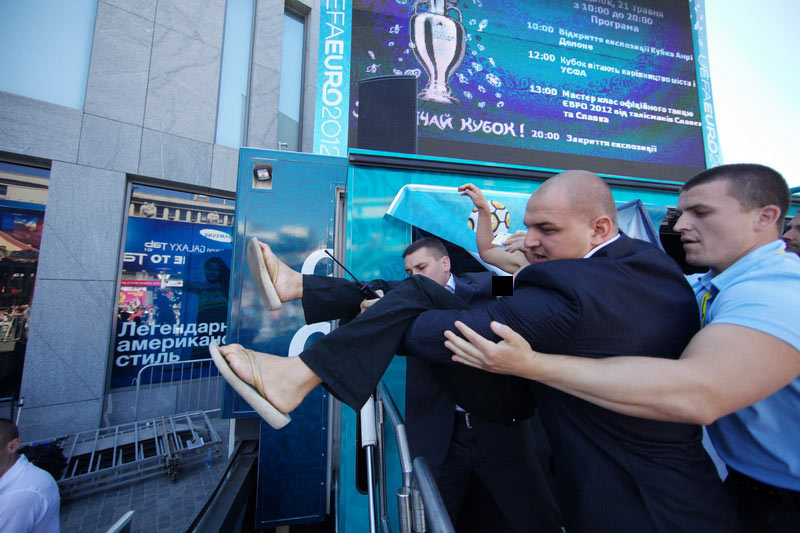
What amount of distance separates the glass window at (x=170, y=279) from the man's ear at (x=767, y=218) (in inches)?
267

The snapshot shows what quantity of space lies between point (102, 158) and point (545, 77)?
6.76 meters

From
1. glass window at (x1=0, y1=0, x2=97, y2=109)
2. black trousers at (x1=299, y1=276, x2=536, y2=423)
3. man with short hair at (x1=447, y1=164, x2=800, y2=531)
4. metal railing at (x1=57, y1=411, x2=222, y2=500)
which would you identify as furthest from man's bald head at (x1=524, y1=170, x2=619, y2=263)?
glass window at (x1=0, y1=0, x2=97, y2=109)

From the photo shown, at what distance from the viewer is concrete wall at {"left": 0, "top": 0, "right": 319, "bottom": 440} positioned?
4.62 metres

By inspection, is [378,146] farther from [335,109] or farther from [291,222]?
[335,109]

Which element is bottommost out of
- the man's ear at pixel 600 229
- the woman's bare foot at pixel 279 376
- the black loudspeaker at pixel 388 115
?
the woman's bare foot at pixel 279 376

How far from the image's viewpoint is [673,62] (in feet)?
18.4

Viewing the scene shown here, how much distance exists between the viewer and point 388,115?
10.6ft

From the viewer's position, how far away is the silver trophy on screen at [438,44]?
14.9ft

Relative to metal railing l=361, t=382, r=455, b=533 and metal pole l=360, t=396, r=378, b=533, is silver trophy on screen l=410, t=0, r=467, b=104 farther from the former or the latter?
metal railing l=361, t=382, r=455, b=533

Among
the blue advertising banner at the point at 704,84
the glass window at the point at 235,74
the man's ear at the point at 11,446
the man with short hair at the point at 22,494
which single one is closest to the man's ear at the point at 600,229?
the man with short hair at the point at 22,494

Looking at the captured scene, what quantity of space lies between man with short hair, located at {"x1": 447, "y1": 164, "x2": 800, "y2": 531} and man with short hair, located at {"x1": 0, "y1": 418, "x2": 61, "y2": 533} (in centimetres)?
303

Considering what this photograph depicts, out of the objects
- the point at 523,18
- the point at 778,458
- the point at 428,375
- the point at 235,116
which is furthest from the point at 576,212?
the point at 235,116

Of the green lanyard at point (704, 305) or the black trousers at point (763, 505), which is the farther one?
the green lanyard at point (704, 305)

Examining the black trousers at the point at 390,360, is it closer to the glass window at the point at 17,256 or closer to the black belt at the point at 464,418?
the black belt at the point at 464,418
